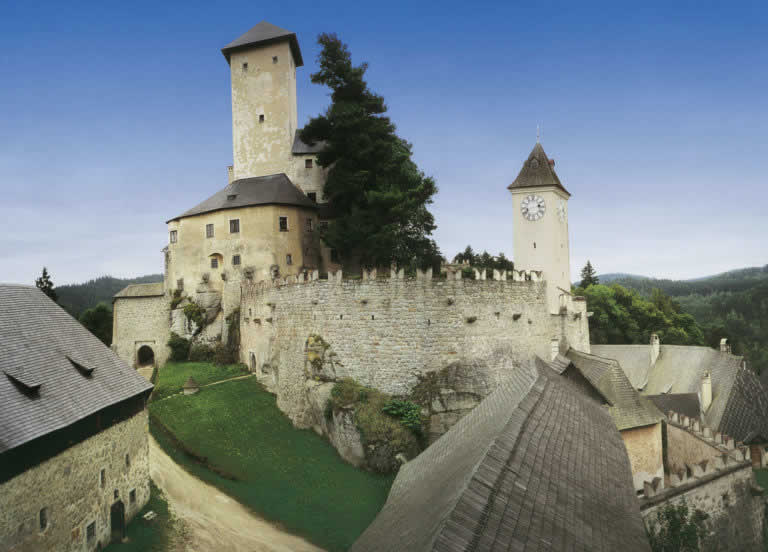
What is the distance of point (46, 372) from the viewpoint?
1365cm

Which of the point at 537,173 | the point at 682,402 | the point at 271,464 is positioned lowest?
the point at 682,402

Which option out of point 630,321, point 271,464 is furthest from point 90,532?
point 630,321

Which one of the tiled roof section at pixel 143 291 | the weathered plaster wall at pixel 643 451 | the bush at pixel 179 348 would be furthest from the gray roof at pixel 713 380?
the tiled roof section at pixel 143 291

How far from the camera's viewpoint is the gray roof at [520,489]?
21.1 feet

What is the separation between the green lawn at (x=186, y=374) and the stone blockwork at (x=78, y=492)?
1160 centimetres

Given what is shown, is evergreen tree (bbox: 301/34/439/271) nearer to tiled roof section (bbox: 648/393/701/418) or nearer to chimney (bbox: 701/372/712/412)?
tiled roof section (bbox: 648/393/701/418)

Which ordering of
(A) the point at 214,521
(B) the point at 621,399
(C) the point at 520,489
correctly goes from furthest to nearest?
(B) the point at 621,399 < (A) the point at 214,521 < (C) the point at 520,489

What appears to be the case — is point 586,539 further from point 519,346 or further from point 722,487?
point 519,346

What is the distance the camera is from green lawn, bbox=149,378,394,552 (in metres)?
16.9

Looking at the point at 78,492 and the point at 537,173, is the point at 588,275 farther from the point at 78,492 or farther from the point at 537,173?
the point at 78,492

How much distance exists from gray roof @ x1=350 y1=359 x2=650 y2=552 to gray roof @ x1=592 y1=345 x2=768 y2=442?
2765 centimetres

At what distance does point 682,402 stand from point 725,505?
2439 centimetres

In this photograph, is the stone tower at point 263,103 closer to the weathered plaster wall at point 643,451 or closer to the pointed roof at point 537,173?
the pointed roof at point 537,173

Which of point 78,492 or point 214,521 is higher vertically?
point 78,492
